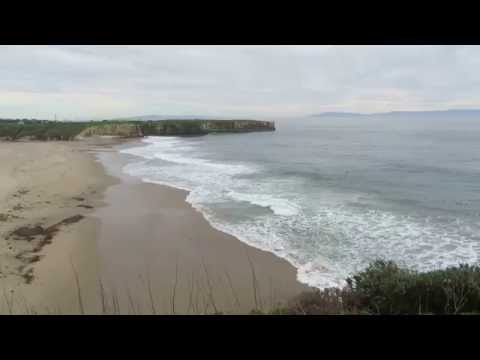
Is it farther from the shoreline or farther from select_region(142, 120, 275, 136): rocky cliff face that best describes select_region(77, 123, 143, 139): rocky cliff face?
the shoreline

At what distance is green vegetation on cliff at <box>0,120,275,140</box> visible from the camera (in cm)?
6053

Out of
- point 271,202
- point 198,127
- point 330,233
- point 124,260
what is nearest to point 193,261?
point 124,260

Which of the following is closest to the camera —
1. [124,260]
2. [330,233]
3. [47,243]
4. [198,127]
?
[124,260]

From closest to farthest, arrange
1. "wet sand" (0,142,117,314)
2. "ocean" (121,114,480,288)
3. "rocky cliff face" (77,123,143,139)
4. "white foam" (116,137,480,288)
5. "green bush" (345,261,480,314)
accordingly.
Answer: "green bush" (345,261,480,314) < "wet sand" (0,142,117,314) < "white foam" (116,137,480,288) < "ocean" (121,114,480,288) < "rocky cliff face" (77,123,143,139)

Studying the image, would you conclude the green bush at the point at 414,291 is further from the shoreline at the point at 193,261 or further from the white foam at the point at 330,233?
the white foam at the point at 330,233

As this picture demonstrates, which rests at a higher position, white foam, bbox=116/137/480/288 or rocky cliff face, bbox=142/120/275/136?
rocky cliff face, bbox=142/120/275/136

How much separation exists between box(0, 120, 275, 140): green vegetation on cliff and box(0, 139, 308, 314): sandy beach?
51595 millimetres

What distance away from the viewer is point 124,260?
918 cm

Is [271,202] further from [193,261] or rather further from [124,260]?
[124,260]

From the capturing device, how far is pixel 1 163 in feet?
88.1

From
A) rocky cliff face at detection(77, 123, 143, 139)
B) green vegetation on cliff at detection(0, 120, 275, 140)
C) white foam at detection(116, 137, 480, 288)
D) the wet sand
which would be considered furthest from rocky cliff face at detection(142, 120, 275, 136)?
white foam at detection(116, 137, 480, 288)

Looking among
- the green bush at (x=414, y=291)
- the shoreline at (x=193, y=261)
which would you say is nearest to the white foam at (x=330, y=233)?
the shoreline at (x=193, y=261)

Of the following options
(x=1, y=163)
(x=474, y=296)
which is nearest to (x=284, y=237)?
(x=474, y=296)

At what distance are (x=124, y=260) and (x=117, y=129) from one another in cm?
6521
